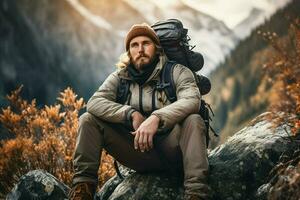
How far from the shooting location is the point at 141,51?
4.89 meters

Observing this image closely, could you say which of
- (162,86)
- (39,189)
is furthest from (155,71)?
(39,189)

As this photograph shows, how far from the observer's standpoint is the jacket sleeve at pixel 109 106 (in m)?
4.45

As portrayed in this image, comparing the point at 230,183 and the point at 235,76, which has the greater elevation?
the point at 235,76

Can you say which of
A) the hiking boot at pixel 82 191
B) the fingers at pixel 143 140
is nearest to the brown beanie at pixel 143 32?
the fingers at pixel 143 140

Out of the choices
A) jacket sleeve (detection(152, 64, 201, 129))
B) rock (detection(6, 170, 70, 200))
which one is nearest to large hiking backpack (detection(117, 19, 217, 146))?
jacket sleeve (detection(152, 64, 201, 129))

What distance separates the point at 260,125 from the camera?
18.1 feet

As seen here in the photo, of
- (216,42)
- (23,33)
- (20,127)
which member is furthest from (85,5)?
(216,42)

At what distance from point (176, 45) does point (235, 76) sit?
51.5 metres

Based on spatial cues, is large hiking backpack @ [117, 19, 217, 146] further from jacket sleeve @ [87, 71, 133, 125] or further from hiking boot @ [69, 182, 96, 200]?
hiking boot @ [69, 182, 96, 200]

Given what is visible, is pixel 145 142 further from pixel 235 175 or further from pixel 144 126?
pixel 235 175

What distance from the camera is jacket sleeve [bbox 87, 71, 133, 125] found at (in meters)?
4.45

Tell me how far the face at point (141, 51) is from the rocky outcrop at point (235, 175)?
1.29m

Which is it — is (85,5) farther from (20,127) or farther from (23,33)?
(20,127)

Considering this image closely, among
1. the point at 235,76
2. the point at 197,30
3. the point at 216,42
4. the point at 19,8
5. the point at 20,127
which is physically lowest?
the point at 20,127
